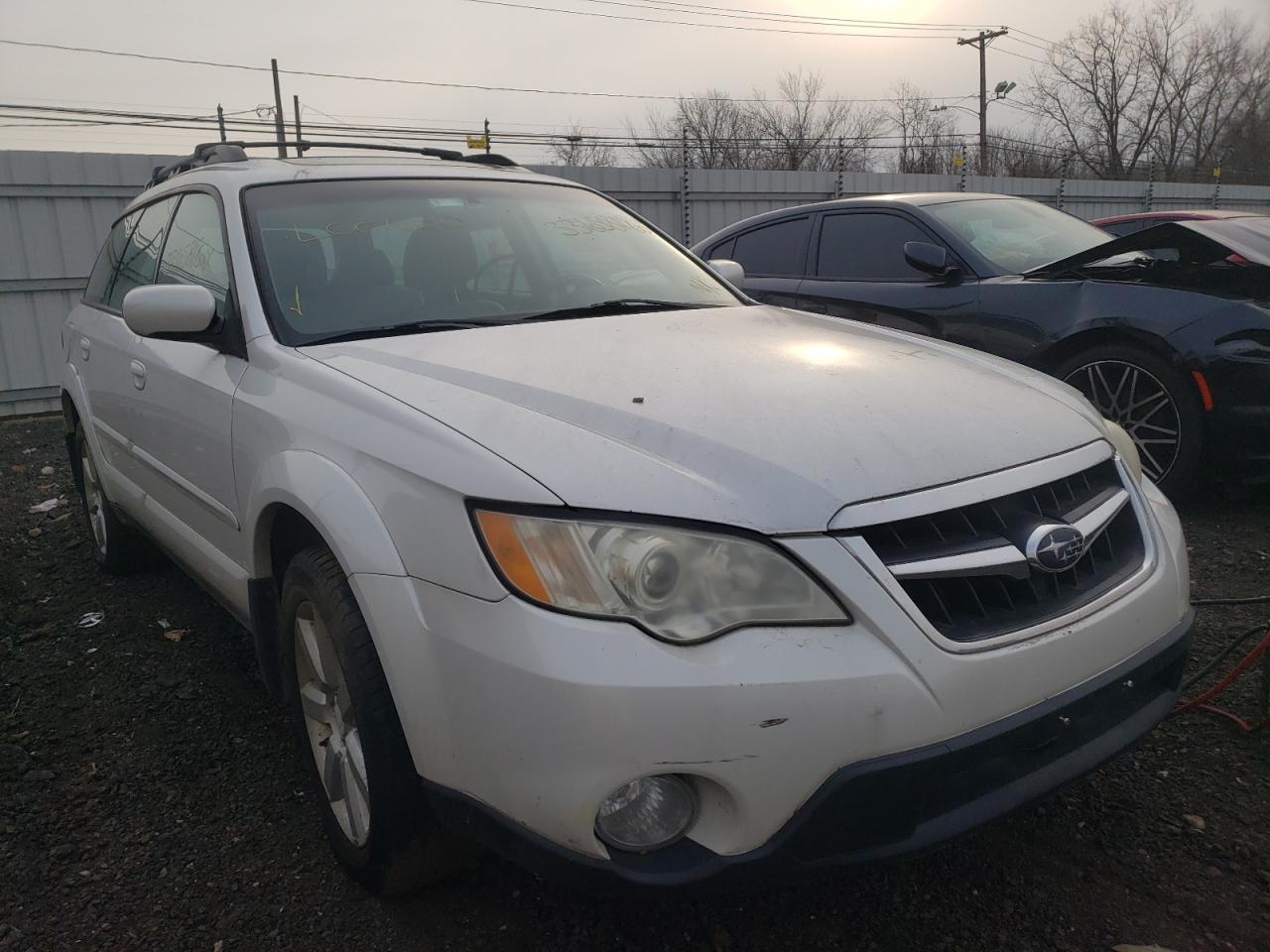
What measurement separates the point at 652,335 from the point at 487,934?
144 cm

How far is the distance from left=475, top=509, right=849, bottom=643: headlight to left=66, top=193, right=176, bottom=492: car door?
2332 millimetres

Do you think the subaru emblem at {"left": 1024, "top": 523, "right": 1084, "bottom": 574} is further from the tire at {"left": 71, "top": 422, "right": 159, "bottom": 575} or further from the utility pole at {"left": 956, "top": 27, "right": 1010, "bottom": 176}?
the utility pole at {"left": 956, "top": 27, "right": 1010, "bottom": 176}

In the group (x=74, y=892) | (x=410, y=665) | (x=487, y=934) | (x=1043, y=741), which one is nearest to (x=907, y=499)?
(x=1043, y=741)

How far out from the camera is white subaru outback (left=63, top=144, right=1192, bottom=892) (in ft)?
4.82

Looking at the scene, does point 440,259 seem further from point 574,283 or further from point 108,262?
point 108,262

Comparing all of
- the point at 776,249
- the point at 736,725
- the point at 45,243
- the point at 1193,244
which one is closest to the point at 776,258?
the point at 776,249

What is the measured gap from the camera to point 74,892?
2.12 m

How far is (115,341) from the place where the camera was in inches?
136

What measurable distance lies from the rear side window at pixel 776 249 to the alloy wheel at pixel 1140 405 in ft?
6.95

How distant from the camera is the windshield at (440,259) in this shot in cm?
252

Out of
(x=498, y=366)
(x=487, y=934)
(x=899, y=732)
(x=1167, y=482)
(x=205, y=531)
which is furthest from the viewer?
(x=1167, y=482)

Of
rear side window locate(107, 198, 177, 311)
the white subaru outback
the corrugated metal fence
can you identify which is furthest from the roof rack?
the corrugated metal fence

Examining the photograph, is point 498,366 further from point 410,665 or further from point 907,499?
point 907,499

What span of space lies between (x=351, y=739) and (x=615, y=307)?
1431mm
